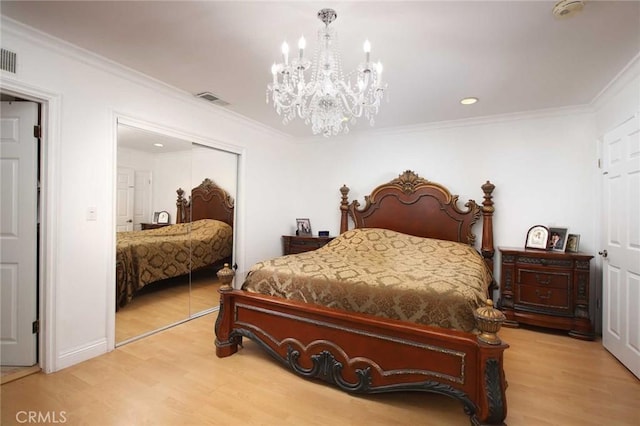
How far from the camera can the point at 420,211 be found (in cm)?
390

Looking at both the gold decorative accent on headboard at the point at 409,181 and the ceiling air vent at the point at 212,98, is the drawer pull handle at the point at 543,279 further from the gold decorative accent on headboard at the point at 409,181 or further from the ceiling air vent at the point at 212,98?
the ceiling air vent at the point at 212,98

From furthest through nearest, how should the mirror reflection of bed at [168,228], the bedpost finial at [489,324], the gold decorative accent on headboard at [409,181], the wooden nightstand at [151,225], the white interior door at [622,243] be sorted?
the gold decorative accent on headboard at [409,181] → the wooden nightstand at [151,225] → the mirror reflection of bed at [168,228] → the white interior door at [622,243] → the bedpost finial at [489,324]

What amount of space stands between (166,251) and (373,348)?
2.43m

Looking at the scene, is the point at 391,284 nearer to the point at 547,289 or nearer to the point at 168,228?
the point at 547,289

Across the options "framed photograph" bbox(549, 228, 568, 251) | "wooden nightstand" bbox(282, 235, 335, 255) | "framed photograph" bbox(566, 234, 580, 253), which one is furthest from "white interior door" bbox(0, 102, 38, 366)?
"framed photograph" bbox(566, 234, 580, 253)

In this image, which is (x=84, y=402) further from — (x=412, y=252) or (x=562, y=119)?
(x=562, y=119)

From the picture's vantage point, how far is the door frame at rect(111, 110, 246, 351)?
8.24 feet

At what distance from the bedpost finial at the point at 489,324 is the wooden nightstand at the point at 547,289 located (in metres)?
1.97

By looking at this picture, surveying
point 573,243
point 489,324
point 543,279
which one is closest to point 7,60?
point 489,324

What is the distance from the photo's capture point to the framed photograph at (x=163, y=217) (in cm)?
308

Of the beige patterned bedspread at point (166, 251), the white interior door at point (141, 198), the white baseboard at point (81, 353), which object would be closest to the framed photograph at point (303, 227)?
the beige patterned bedspread at point (166, 251)

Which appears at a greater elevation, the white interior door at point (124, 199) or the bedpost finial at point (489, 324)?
the white interior door at point (124, 199)

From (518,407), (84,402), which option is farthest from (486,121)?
(84,402)

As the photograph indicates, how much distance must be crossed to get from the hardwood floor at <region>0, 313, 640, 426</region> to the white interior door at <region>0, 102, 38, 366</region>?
35 centimetres
